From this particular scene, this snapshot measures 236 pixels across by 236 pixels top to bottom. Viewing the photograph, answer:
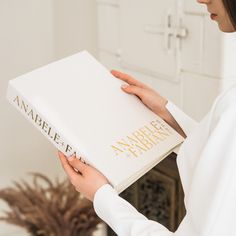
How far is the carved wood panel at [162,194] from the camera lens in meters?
1.94

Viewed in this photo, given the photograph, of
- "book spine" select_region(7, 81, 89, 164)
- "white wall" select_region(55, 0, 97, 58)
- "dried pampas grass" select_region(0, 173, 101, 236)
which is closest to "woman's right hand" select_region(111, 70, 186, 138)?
"book spine" select_region(7, 81, 89, 164)

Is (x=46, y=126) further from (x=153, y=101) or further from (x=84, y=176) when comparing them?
(x=153, y=101)

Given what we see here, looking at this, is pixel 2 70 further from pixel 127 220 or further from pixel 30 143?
pixel 127 220

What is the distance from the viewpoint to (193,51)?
180 cm

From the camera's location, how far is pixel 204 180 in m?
0.93

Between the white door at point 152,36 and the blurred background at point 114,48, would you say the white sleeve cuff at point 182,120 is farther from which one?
the white door at point 152,36

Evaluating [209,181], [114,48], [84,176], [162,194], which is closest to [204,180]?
[209,181]

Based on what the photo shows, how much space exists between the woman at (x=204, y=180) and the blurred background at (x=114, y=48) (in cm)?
72

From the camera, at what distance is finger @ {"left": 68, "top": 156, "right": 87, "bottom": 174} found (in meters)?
1.12

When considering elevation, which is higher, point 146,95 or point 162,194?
point 146,95

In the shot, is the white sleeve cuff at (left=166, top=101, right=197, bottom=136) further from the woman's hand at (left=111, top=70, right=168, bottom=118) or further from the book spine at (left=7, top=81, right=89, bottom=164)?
the book spine at (left=7, top=81, right=89, bottom=164)

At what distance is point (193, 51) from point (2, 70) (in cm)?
113

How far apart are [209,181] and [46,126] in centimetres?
39

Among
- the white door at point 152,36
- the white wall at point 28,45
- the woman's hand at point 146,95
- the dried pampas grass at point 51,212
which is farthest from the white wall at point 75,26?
the woman's hand at point 146,95
